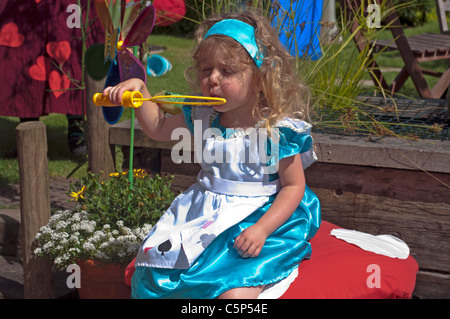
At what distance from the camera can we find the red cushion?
197 centimetres

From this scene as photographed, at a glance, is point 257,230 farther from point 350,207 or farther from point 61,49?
point 61,49

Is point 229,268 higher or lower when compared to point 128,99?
lower

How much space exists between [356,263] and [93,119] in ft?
4.58

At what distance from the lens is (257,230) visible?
1.87m

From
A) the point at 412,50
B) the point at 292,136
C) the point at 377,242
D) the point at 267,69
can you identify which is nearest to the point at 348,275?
the point at 377,242

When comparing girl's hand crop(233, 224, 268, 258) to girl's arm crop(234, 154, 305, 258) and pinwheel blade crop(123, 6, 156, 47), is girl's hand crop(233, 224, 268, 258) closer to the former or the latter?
girl's arm crop(234, 154, 305, 258)

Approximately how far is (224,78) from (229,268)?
60cm

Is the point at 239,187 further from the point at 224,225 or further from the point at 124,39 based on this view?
the point at 124,39

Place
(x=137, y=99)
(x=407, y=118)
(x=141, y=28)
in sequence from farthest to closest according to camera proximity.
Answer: (x=407, y=118), (x=141, y=28), (x=137, y=99)

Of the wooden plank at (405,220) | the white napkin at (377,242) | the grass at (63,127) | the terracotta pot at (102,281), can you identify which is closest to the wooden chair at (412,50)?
the grass at (63,127)

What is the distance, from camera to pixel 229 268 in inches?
73.2

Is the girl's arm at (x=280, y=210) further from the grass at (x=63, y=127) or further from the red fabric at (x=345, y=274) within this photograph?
the grass at (x=63, y=127)

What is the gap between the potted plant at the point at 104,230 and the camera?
2.37 m

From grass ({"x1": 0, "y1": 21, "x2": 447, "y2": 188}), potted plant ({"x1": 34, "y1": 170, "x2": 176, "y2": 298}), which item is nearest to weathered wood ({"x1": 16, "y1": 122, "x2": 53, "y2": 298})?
potted plant ({"x1": 34, "y1": 170, "x2": 176, "y2": 298})
